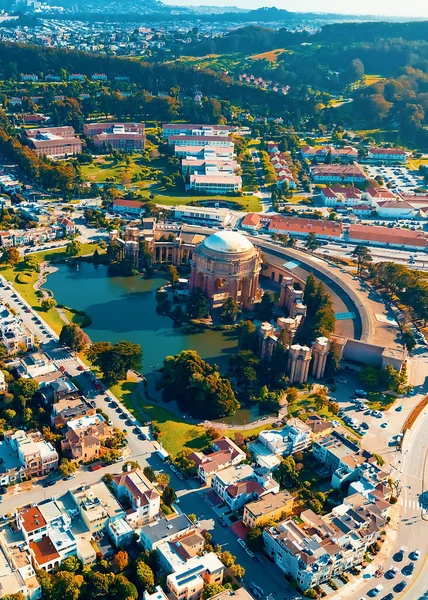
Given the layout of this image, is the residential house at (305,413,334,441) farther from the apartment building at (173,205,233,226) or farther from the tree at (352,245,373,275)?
the apartment building at (173,205,233,226)

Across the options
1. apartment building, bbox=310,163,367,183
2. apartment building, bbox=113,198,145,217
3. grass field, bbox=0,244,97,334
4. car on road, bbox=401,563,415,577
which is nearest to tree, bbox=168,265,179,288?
grass field, bbox=0,244,97,334

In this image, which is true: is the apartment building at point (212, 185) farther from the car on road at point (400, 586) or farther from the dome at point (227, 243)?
the car on road at point (400, 586)

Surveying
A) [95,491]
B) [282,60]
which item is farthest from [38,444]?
[282,60]

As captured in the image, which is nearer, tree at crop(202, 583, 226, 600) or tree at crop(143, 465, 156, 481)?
tree at crop(202, 583, 226, 600)

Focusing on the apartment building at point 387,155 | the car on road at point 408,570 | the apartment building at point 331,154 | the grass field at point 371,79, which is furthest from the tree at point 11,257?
the grass field at point 371,79

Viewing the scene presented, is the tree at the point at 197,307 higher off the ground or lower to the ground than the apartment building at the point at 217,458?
higher

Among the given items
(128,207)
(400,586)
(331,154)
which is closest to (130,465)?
(400,586)
